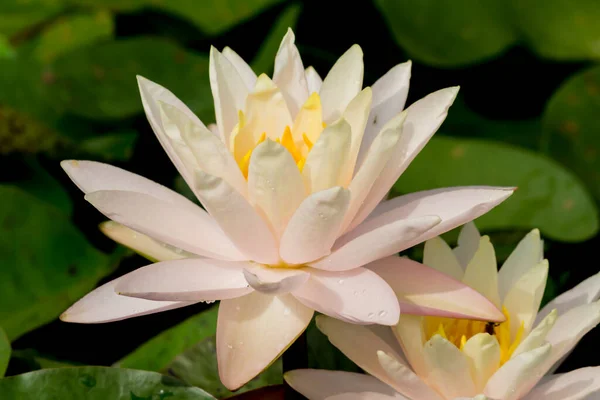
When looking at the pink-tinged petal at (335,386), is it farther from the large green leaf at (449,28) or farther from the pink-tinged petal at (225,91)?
the large green leaf at (449,28)

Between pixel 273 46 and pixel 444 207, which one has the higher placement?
pixel 444 207

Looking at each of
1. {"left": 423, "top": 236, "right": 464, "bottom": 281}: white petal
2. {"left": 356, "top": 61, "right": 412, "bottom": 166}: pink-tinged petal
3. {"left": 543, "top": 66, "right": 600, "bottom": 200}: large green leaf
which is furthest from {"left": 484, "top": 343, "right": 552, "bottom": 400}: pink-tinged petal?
{"left": 543, "top": 66, "right": 600, "bottom": 200}: large green leaf

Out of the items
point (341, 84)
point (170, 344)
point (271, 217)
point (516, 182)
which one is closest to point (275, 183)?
point (271, 217)

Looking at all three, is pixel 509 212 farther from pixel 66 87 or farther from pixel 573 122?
pixel 66 87

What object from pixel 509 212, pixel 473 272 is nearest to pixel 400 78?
pixel 473 272

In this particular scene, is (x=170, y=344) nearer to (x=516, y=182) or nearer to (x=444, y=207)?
(x=444, y=207)

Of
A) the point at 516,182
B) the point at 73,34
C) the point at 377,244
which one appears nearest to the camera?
the point at 377,244

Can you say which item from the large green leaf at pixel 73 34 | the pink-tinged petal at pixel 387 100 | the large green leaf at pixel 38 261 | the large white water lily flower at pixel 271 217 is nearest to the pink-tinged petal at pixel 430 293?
the large white water lily flower at pixel 271 217
